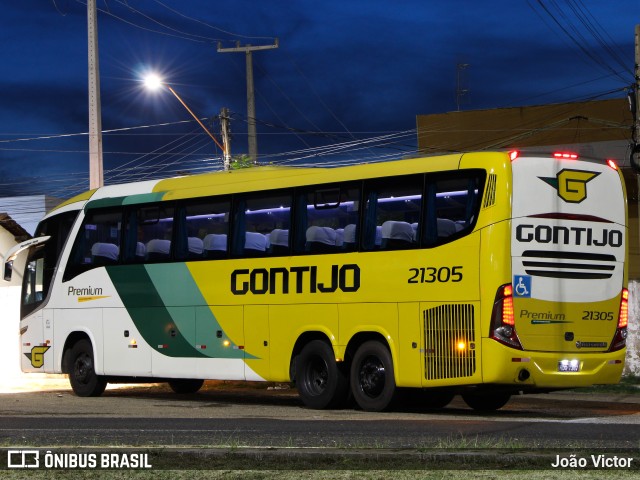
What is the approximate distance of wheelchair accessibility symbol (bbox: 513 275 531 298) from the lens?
→ 58.0 ft

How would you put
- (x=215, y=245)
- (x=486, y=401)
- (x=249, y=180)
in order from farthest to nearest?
(x=215, y=245), (x=249, y=180), (x=486, y=401)

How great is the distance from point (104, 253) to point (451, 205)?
881 cm

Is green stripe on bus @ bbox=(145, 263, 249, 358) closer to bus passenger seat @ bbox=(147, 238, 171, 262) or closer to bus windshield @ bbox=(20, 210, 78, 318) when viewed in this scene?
bus passenger seat @ bbox=(147, 238, 171, 262)

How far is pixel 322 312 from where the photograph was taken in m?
20.3

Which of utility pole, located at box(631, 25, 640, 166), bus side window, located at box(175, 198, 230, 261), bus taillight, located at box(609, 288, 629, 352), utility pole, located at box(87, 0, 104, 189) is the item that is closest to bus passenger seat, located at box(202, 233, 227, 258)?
bus side window, located at box(175, 198, 230, 261)

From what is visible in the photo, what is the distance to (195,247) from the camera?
22.6 meters

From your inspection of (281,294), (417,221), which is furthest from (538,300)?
(281,294)

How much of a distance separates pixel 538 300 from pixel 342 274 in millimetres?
3387

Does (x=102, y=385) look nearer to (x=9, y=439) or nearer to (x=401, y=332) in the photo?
(x=401, y=332)

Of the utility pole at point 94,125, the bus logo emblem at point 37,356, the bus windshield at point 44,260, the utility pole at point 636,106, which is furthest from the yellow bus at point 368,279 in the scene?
the utility pole at point 636,106

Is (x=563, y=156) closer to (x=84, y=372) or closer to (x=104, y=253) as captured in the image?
(x=104, y=253)

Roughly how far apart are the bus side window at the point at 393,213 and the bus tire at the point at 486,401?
10.5ft

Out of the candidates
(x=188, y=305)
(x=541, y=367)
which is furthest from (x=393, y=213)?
(x=188, y=305)

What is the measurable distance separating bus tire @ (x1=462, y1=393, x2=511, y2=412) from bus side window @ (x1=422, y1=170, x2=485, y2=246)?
11.5 ft
